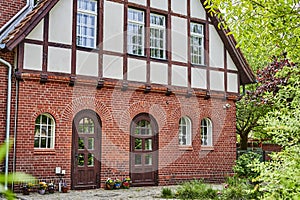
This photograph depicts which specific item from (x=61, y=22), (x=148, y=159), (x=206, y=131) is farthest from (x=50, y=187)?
(x=206, y=131)

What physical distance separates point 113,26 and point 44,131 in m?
3.90

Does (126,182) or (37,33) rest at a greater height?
(37,33)

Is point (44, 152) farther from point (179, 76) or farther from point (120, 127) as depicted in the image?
point (179, 76)

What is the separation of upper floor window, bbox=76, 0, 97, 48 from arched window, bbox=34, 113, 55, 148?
239 cm

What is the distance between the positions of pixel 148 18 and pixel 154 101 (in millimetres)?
2760

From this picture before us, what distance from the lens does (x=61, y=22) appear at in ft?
37.6

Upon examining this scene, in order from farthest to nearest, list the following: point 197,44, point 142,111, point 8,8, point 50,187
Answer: point 197,44 < point 142,111 < point 8,8 < point 50,187

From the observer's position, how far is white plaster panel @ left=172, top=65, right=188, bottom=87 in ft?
44.8

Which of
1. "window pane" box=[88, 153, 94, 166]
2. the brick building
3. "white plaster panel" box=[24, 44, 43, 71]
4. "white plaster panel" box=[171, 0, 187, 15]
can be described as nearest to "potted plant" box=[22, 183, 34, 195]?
the brick building

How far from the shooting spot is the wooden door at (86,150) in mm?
11719

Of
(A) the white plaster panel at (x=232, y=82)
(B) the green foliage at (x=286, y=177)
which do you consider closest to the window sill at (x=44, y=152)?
(A) the white plaster panel at (x=232, y=82)

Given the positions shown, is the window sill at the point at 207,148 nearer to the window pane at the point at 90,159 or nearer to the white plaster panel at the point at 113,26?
the window pane at the point at 90,159

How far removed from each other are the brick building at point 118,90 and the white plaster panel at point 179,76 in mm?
35

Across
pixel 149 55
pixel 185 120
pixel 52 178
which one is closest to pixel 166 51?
pixel 149 55
